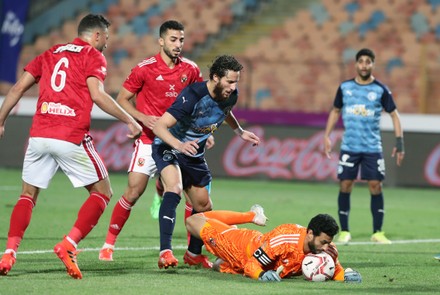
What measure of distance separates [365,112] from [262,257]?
15.5 ft

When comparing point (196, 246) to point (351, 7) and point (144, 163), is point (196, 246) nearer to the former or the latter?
point (144, 163)

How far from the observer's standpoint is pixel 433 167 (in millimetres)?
19391

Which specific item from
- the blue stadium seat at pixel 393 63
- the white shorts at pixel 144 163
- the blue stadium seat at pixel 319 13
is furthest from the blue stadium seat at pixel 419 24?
the white shorts at pixel 144 163

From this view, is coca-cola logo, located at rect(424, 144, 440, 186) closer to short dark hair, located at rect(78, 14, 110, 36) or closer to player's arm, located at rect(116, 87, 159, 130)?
player's arm, located at rect(116, 87, 159, 130)

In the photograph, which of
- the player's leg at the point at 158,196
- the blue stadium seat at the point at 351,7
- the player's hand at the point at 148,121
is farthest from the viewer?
the blue stadium seat at the point at 351,7

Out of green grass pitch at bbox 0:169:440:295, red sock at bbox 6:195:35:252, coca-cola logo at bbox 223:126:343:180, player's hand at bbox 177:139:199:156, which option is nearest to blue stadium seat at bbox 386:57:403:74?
coca-cola logo at bbox 223:126:343:180

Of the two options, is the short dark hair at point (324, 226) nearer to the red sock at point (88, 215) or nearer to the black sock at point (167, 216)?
the black sock at point (167, 216)

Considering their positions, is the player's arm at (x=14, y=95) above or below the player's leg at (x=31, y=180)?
above

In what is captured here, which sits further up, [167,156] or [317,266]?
[167,156]

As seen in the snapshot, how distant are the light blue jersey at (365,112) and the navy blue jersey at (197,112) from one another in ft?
12.3

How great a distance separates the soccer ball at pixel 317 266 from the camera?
757 cm

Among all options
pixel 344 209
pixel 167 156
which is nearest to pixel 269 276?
pixel 167 156

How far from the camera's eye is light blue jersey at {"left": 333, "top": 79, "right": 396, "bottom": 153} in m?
11.9

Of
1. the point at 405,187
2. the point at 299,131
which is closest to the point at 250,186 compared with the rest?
the point at 299,131
